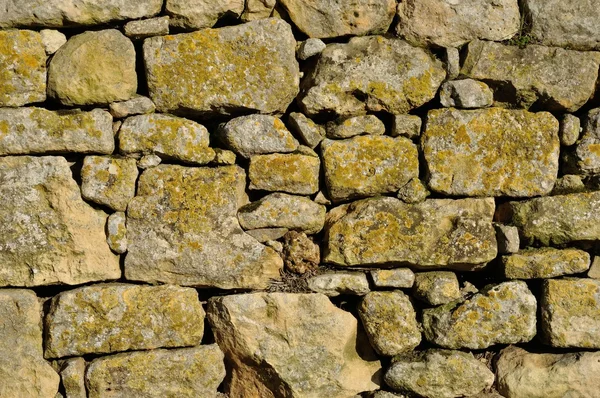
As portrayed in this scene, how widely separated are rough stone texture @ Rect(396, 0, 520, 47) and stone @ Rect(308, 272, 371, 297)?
4.45 feet

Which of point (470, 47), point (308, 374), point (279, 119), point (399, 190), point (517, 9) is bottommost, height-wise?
point (308, 374)

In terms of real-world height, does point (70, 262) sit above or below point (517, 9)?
below

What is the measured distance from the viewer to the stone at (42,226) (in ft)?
11.5

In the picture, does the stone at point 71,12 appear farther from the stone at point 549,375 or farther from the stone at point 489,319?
the stone at point 549,375

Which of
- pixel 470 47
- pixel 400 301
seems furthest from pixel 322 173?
pixel 470 47

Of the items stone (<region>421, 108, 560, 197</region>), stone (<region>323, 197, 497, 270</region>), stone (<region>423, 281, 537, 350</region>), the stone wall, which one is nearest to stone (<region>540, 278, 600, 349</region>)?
the stone wall

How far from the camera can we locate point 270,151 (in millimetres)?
3660

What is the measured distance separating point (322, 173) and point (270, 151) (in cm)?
32

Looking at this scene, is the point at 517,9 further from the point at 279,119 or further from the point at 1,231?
the point at 1,231

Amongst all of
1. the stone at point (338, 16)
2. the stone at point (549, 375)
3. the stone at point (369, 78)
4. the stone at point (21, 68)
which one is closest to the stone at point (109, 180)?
the stone at point (21, 68)

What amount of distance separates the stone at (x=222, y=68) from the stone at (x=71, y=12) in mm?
181

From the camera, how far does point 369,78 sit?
3.68m

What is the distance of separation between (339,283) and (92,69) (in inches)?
68.7

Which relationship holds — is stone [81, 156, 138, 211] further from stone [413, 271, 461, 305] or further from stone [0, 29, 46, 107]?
stone [413, 271, 461, 305]
